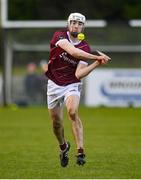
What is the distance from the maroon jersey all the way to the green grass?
134 centimetres

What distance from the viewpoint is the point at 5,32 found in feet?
110

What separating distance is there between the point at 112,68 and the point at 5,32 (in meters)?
4.64

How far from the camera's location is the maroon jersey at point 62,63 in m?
13.1

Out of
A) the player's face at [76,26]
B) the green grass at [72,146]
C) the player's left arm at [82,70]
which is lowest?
the green grass at [72,146]

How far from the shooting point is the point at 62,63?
1323 cm

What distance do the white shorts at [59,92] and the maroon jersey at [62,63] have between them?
6cm

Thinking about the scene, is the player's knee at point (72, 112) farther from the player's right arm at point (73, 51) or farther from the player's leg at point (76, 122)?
the player's right arm at point (73, 51)

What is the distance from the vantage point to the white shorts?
13172 millimetres

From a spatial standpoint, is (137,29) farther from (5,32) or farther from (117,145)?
(117,145)

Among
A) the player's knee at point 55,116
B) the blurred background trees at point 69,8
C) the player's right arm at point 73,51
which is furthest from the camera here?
the blurred background trees at point 69,8

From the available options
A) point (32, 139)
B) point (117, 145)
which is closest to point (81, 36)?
point (117, 145)

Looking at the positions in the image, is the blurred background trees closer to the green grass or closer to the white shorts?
the green grass

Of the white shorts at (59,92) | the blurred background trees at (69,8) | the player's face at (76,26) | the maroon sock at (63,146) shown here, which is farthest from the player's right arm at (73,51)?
the blurred background trees at (69,8)

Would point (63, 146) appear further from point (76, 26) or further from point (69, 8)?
point (69, 8)
